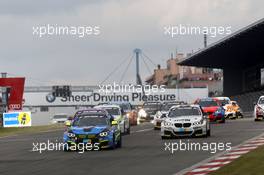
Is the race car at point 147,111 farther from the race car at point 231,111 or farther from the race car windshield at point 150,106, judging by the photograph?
the race car at point 231,111

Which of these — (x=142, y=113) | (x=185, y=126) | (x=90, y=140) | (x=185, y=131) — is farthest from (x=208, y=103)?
(x=90, y=140)

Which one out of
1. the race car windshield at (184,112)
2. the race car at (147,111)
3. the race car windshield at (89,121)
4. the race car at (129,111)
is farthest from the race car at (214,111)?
the race car windshield at (89,121)

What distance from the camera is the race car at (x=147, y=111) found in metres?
56.6

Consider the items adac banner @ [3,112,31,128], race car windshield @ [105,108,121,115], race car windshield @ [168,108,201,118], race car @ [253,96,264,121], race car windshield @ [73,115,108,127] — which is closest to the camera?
race car windshield @ [73,115,108,127]

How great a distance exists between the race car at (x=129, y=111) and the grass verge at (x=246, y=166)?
91.5 feet

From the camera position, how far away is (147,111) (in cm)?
5834

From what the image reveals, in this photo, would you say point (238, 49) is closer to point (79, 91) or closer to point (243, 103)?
point (243, 103)

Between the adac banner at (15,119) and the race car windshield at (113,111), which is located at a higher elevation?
the race car windshield at (113,111)

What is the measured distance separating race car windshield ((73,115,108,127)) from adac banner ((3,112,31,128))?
1202 inches

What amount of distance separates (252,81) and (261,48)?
14.1 metres

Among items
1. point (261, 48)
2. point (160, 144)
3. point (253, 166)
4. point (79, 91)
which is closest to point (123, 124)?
point (160, 144)

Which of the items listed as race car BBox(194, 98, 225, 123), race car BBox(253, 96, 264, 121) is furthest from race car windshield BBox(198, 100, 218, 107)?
race car BBox(253, 96, 264, 121)

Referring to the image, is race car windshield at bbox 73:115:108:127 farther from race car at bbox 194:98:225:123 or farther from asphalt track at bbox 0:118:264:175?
race car at bbox 194:98:225:123

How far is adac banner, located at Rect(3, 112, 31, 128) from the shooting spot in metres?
56.1
